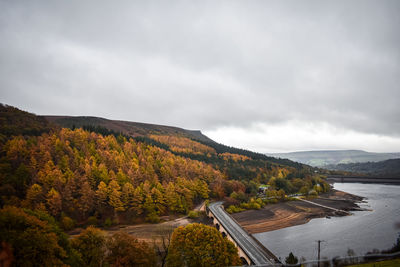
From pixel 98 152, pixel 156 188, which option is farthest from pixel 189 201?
pixel 98 152

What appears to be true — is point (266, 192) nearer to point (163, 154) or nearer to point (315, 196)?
point (315, 196)

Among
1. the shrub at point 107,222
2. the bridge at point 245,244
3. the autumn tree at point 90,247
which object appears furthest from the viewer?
the shrub at point 107,222

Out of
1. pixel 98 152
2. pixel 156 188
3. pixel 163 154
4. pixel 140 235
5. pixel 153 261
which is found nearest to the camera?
pixel 153 261

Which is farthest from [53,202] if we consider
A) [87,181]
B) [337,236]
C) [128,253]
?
[337,236]

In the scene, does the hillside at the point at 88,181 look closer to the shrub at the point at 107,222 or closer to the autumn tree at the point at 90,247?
the shrub at the point at 107,222

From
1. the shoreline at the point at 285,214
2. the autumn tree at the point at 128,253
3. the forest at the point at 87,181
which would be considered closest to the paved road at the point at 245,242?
the shoreline at the point at 285,214

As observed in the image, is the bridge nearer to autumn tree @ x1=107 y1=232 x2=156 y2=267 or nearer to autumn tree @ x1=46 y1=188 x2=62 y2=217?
autumn tree @ x1=107 y1=232 x2=156 y2=267
